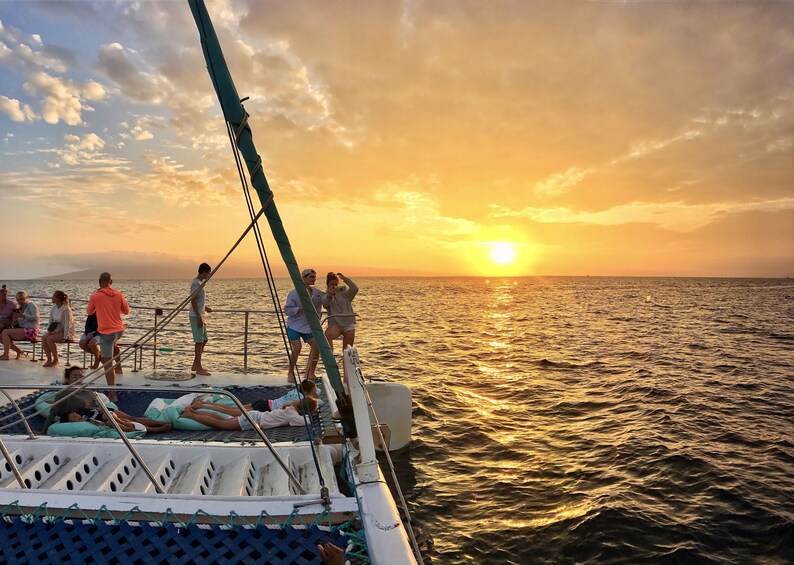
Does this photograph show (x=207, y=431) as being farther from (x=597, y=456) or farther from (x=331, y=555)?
(x=597, y=456)

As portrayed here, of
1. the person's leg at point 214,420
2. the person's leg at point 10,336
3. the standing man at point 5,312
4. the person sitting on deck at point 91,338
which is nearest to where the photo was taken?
the person's leg at point 214,420

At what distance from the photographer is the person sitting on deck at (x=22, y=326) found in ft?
40.5

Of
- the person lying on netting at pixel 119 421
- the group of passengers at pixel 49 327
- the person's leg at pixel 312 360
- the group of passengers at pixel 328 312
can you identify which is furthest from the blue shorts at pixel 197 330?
the person lying on netting at pixel 119 421

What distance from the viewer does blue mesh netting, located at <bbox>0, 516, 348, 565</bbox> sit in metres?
3.63

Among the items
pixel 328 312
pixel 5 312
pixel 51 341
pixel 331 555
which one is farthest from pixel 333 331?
pixel 5 312

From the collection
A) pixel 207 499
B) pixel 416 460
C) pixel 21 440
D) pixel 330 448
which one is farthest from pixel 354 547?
pixel 416 460

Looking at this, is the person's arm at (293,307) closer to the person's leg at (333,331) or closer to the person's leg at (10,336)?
the person's leg at (333,331)

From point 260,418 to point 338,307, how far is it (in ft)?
9.87

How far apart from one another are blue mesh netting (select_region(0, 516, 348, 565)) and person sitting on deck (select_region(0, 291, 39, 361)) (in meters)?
10.4

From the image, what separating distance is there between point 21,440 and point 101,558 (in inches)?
124

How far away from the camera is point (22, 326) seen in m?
12.6

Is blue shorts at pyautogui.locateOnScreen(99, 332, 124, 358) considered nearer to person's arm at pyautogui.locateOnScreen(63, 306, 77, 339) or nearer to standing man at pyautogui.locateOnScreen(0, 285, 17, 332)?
person's arm at pyautogui.locateOnScreen(63, 306, 77, 339)

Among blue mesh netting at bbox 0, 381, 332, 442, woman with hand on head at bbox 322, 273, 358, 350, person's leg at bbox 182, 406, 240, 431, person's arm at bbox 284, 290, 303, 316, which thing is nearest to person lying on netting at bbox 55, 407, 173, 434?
blue mesh netting at bbox 0, 381, 332, 442

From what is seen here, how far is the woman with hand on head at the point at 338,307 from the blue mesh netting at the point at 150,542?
5506 mm
